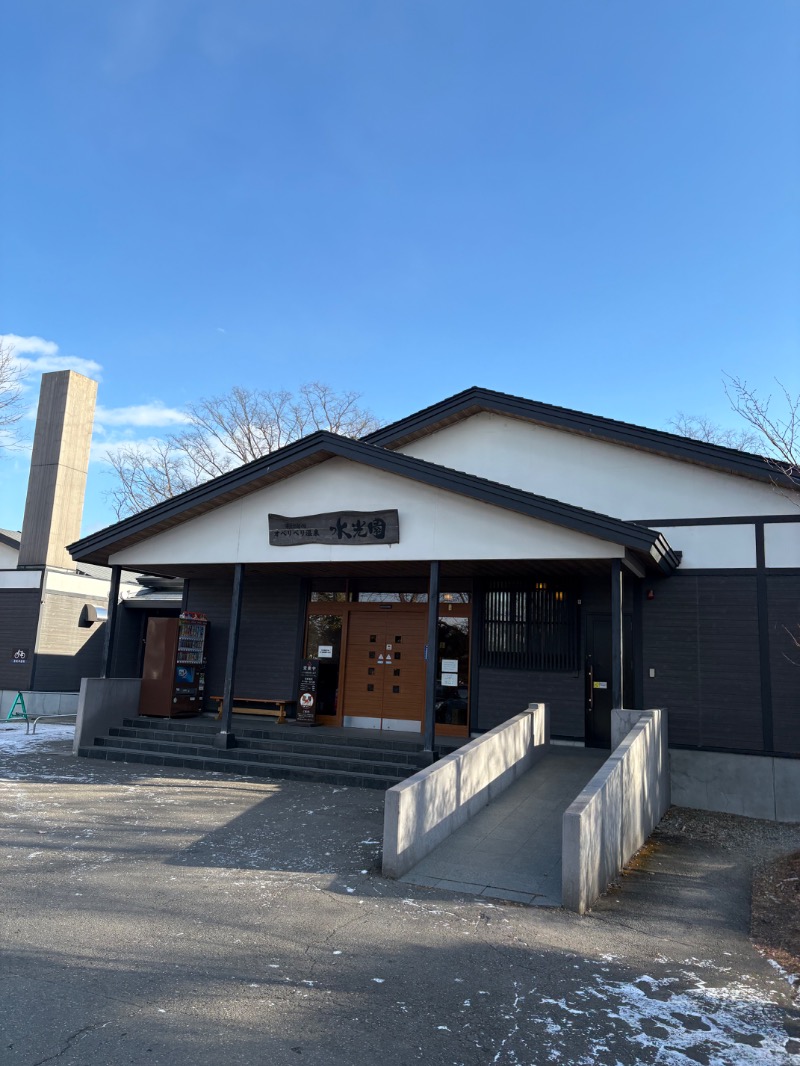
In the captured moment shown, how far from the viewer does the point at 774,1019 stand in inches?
168

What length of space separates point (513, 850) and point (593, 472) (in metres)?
6.75

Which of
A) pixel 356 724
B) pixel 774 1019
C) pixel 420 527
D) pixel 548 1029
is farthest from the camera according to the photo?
pixel 356 724

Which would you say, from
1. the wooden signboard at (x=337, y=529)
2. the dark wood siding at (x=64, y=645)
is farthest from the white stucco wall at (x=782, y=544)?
the dark wood siding at (x=64, y=645)

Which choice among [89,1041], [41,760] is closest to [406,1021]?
[89,1041]

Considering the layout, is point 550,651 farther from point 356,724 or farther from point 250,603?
point 250,603

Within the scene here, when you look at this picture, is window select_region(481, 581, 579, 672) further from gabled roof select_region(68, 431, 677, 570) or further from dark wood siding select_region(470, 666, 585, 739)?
gabled roof select_region(68, 431, 677, 570)

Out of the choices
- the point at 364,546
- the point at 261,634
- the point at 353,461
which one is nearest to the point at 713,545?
the point at 364,546

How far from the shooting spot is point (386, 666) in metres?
13.5

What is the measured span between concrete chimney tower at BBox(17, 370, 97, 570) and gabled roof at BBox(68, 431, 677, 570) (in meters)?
7.00

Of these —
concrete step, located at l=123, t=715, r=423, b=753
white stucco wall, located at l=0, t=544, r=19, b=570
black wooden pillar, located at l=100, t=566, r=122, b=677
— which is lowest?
concrete step, located at l=123, t=715, r=423, b=753

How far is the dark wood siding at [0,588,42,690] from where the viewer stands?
1853 centimetres

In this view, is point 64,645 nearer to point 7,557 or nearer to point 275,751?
point 7,557

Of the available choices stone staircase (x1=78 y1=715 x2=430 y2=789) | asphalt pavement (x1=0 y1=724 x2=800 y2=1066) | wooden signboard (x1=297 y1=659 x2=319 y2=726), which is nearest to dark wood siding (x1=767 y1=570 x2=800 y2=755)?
asphalt pavement (x1=0 y1=724 x2=800 y2=1066)

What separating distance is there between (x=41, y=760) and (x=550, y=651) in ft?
26.3
